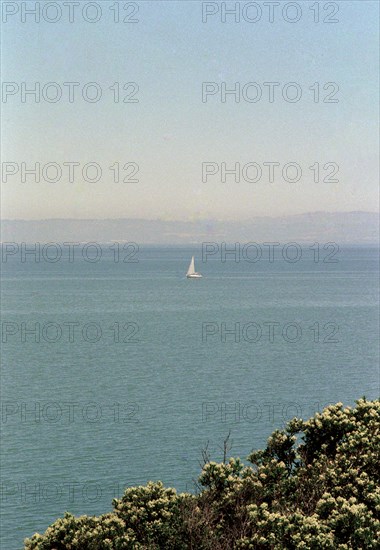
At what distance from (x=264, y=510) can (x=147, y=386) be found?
2066 inches

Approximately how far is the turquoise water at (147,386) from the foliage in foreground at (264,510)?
1777cm

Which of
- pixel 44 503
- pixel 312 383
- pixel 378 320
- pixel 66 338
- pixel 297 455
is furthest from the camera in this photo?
pixel 378 320

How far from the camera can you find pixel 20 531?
3791 cm

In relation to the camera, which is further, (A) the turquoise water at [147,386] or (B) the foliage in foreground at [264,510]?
(A) the turquoise water at [147,386]

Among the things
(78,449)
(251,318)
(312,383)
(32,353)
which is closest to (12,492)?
(78,449)

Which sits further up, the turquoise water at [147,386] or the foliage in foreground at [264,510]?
the foliage in foreground at [264,510]

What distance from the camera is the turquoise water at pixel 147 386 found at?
45.3 metres

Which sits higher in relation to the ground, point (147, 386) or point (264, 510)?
point (264, 510)

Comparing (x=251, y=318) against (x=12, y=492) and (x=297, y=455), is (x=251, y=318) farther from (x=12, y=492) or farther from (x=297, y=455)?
(x=297, y=455)

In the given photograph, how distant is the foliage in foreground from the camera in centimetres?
1817

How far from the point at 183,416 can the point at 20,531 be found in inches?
899

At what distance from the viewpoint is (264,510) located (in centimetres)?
1911

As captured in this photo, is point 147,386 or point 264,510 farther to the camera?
point 147,386

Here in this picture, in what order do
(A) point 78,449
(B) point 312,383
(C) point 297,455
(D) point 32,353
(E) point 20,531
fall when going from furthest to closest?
(D) point 32,353
(B) point 312,383
(A) point 78,449
(E) point 20,531
(C) point 297,455
